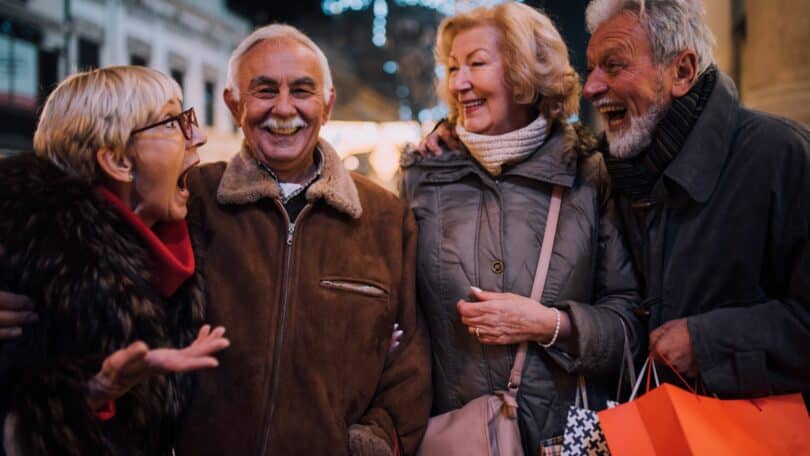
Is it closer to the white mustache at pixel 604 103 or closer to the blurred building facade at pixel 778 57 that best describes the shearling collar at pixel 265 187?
the white mustache at pixel 604 103

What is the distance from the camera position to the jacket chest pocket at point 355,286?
7.85 ft

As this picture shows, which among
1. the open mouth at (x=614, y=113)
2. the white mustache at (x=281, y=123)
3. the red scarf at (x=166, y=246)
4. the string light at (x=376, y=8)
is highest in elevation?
the string light at (x=376, y=8)

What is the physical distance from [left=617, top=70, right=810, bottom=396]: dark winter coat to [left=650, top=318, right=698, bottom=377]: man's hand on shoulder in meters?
0.03

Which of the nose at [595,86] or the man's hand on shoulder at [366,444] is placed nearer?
the man's hand on shoulder at [366,444]

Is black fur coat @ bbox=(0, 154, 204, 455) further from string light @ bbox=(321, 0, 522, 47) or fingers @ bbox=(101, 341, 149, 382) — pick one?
string light @ bbox=(321, 0, 522, 47)

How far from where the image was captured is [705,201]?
7.44ft

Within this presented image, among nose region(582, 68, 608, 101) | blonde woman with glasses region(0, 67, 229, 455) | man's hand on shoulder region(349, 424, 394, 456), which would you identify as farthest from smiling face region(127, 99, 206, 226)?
nose region(582, 68, 608, 101)

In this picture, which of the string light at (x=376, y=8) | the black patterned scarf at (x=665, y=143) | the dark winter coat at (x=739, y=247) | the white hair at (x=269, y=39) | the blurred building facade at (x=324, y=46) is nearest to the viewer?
the dark winter coat at (x=739, y=247)

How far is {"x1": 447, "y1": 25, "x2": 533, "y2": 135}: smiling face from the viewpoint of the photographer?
280 cm

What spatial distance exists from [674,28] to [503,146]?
722 mm

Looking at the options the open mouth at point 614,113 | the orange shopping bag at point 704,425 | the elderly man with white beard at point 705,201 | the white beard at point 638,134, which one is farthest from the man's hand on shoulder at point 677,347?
the open mouth at point 614,113

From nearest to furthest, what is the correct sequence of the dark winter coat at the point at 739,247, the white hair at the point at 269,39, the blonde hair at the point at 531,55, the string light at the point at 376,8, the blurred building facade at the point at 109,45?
the dark winter coat at the point at 739,247, the white hair at the point at 269,39, the blonde hair at the point at 531,55, the blurred building facade at the point at 109,45, the string light at the point at 376,8

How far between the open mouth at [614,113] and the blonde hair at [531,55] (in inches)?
11.1

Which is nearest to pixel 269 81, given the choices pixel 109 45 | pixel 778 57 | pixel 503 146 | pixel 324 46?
pixel 503 146
